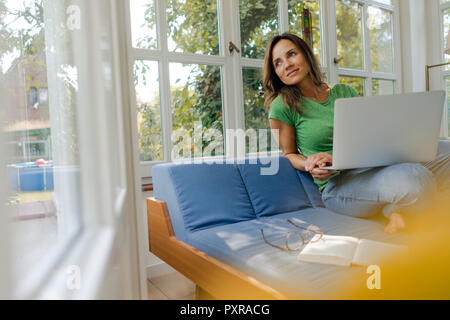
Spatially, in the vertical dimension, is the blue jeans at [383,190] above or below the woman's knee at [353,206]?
above

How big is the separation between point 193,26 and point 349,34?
1.64 metres

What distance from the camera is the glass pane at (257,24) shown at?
2369 millimetres

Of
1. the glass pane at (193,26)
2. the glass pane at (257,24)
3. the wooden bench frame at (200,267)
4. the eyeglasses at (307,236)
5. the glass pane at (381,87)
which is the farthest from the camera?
the glass pane at (381,87)

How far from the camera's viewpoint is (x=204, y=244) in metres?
1.29

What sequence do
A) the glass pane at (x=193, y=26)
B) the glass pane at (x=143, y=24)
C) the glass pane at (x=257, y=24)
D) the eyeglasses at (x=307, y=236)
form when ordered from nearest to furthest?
the eyeglasses at (x=307, y=236) → the glass pane at (x=143, y=24) → the glass pane at (x=193, y=26) → the glass pane at (x=257, y=24)

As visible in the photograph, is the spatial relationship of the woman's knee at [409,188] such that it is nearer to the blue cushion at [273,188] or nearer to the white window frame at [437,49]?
the blue cushion at [273,188]

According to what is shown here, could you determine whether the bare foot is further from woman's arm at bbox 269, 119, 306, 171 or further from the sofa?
woman's arm at bbox 269, 119, 306, 171

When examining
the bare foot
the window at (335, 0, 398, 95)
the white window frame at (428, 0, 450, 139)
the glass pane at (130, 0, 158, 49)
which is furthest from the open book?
the white window frame at (428, 0, 450, 139)

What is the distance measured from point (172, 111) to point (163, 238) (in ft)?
2.79

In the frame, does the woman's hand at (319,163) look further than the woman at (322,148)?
Yes

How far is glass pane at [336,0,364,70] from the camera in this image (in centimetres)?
299

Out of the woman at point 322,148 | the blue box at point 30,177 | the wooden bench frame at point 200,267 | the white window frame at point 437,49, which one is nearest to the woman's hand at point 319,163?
the woman at point 322,148

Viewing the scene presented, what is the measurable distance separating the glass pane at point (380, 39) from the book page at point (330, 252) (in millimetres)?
2750

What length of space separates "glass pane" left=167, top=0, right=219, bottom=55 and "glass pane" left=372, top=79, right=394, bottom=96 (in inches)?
72.1
